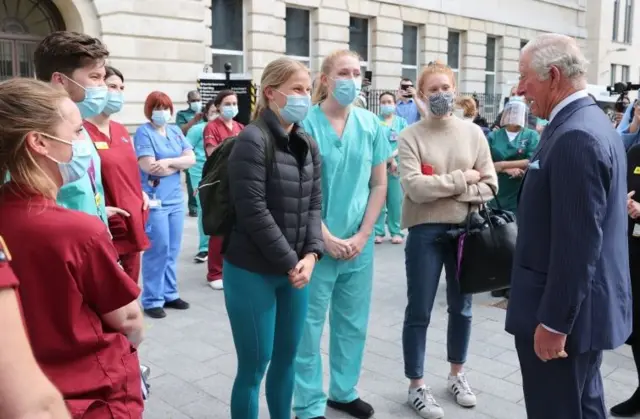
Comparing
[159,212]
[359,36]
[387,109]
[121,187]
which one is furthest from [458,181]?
[359,36]

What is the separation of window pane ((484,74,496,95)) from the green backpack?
879 inches

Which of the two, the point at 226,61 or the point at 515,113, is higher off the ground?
the point at 226,61

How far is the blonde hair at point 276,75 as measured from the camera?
312 cm

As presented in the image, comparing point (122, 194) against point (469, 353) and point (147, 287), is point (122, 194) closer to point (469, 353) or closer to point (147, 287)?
point (147, 287)

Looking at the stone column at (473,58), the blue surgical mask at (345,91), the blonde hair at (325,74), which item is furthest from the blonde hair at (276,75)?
the stone column at (473,58)

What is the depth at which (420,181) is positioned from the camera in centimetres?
367

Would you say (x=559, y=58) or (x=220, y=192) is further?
(x=220, y=192)

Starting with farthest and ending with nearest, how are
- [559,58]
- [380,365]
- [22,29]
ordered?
[22,29] < [380,365] < [559,58]

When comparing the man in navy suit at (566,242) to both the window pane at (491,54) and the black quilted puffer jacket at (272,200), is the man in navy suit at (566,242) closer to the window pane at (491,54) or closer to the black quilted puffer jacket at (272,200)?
the black quilted puffer jacket at (272,200)

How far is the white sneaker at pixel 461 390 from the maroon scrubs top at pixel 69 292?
8.28 ft

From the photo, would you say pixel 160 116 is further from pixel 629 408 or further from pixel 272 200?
pixel 629 408

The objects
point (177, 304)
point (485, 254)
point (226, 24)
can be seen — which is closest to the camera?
point (485, 254)

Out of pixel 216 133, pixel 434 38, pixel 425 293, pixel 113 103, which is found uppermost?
pixel 434 38

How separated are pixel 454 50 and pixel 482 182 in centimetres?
1964
